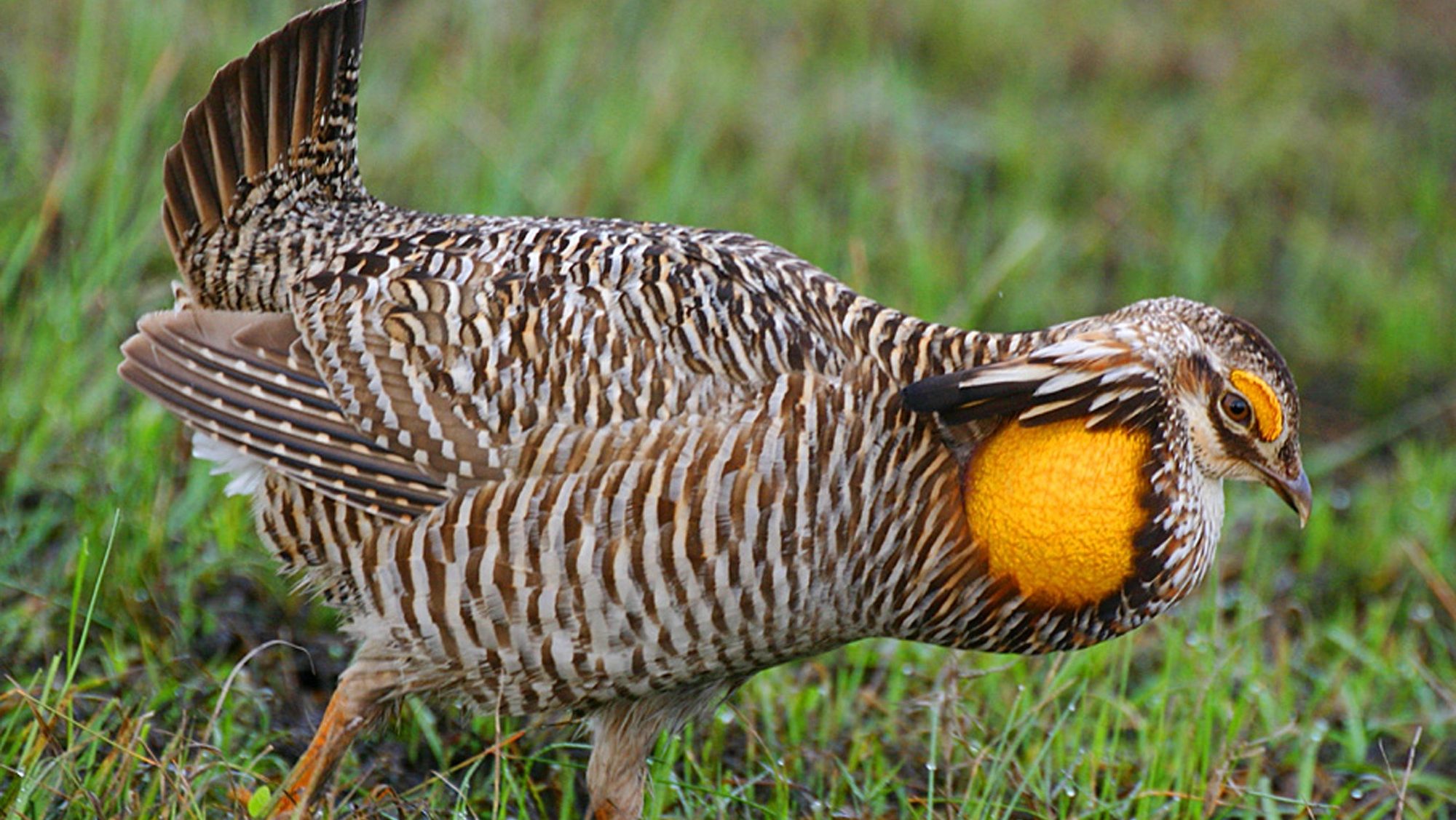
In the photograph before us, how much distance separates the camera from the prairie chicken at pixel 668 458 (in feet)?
10.2

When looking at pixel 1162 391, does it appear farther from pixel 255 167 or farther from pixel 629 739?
pixel 255 167

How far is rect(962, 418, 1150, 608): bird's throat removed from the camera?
326 centimetres

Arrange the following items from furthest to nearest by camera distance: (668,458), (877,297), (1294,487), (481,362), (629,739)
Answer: (877,297) < (629,739) < (1294,487) < (481,362) < (668,458)

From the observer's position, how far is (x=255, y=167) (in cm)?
358

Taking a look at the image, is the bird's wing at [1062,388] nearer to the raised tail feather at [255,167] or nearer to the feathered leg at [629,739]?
the feathered leg at [629,739]

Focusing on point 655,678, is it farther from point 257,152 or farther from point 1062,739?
point 257,152

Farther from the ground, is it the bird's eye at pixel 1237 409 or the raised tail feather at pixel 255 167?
the raised tail feather at pixel 255 167

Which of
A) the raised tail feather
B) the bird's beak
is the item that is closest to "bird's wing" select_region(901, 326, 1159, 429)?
the bird's beak

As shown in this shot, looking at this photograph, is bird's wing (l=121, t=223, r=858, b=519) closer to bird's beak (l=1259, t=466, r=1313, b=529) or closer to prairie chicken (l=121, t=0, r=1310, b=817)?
prairie chicken (l=121, t=0, r=1310, b=817)

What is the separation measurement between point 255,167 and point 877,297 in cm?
240

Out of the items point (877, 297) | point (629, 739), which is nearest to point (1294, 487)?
point (629, 739)

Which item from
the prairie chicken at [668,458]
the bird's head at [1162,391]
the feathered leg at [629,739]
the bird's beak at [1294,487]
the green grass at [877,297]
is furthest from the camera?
the green grass at [877,297]

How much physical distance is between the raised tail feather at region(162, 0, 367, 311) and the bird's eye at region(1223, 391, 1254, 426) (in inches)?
69.1

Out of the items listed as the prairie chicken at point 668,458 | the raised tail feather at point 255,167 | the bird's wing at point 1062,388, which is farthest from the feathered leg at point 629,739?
the raised tail feather at point 255,167
